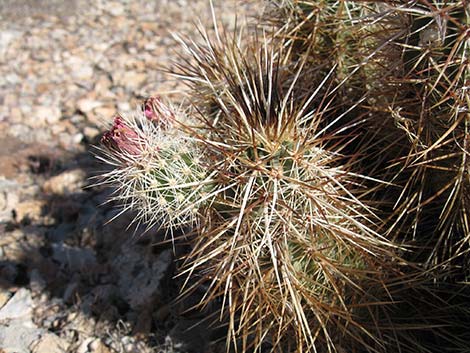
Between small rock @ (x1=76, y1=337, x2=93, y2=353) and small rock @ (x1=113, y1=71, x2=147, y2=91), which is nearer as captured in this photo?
small rock @ (x1=76, y1=337, x2=93, y2=353)

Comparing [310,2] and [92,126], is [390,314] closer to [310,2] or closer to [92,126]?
[310,2]

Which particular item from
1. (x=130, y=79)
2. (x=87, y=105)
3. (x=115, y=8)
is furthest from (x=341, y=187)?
(x=115, y=8)

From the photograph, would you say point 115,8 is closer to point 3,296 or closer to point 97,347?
point 3,296

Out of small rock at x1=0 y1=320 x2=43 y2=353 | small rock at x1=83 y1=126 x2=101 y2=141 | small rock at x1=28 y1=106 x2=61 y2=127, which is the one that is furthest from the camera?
small rock at x1=28 y1=106 x2=61 y2=127

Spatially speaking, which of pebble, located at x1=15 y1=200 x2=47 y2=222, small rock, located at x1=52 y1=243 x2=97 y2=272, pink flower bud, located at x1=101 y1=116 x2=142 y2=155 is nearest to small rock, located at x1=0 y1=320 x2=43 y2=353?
small rock, located at x1=52 y1=243 x2=97 y2=272

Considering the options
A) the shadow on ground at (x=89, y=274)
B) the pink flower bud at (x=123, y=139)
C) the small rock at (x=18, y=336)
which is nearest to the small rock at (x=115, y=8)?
the shadow on ground at (x=89, y=274)

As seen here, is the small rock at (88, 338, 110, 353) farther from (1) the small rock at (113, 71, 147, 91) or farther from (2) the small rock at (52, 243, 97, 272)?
(1) the small rock at (113, 71, 147, 91)

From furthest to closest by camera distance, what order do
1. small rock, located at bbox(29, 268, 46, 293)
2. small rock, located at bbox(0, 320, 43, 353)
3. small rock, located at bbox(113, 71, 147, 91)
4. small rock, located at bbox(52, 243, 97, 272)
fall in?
small rock, located at bbox(113, 71, 147, 91)
small rock, located at bbox(52, 243, 97, 272)
small rock, located at bbox(29, 268, 46, 293)
small rock, located at bbox(0, 320, 43, 353)

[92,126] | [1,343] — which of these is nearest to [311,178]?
[1,343]
